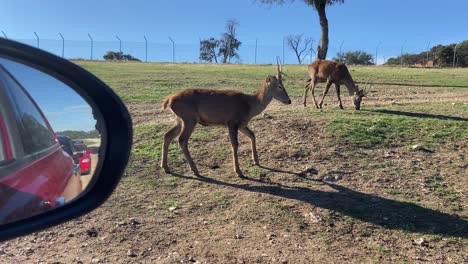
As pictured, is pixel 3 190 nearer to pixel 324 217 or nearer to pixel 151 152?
pixel 324 217

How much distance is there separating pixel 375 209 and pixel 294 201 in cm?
100

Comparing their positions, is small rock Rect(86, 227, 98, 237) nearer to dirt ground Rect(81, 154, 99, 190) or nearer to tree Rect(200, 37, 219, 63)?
dirt ground Rect(81, 154, 99, 190)

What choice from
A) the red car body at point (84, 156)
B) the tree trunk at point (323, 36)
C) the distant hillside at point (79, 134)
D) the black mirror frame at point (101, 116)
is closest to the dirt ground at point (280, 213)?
the black mirror frame at point (101, 116)

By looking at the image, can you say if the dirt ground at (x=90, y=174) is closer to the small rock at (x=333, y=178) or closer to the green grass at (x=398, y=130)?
the small rock at (x=333, y=178)

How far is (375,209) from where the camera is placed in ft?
20.6

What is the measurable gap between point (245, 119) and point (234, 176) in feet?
4.02

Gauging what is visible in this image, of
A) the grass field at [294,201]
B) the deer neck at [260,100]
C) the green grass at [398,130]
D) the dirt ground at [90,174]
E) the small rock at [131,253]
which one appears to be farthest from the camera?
the green grass at [398,130]

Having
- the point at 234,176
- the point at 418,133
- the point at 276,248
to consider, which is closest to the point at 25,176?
the point at 276,248

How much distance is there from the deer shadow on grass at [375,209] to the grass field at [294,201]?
0.05 feet

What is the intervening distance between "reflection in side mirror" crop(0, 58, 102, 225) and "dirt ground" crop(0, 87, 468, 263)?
8.52 feet

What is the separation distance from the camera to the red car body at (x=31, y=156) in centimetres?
241

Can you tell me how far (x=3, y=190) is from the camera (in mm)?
2256

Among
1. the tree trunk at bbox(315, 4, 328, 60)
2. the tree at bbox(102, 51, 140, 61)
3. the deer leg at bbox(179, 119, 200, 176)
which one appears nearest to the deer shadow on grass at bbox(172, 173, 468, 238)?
the deer leg at bbox(179, 119, 200, 176)

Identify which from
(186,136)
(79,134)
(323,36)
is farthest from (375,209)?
(323,36)
